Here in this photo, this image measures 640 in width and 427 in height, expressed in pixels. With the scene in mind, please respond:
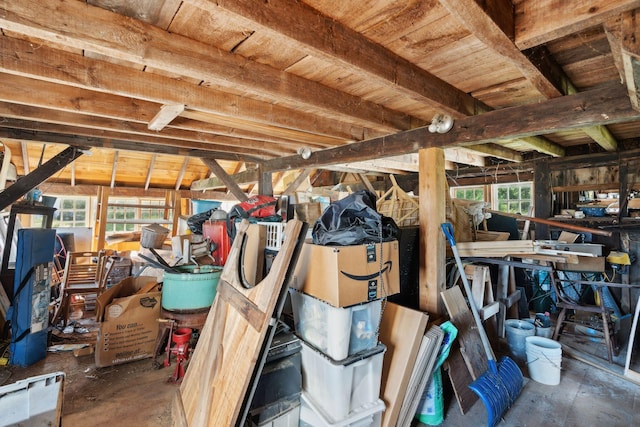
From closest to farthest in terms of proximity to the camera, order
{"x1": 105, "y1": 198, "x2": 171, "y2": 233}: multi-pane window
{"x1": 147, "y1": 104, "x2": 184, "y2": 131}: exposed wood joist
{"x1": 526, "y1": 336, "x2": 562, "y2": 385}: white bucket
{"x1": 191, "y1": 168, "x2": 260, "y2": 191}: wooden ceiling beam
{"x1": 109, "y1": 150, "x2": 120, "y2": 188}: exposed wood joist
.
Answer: {"x1": 147, "y1": 104, "x2": 184, "y2": 131}: exposed wood joist → {"x1": 526, "y1": 336, "x2": 562, "y2": 385}: white bucket → {"x1": 191, "y1": 168, "x2": 260, "y2": 191}: wooden ceiling beam → {"x1": 109, "y1": 150, "x2": 120, "y2": 188}: exposed wood joist → {"x1": 105, "y1": 198, "x2": 171, "y2": 233}: multi-pane window

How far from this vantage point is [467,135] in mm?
2303

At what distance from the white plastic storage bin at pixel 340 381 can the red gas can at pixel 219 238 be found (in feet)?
6.86

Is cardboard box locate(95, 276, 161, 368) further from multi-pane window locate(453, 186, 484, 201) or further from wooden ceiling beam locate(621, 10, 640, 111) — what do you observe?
multi-pane window locate(453, 186, 484, 201)

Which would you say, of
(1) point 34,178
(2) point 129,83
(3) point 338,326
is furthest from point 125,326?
(3) point 338,326

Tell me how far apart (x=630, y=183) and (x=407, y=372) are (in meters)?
3.48

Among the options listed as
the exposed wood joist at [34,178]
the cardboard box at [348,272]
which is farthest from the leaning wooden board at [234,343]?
the exposed wood joist at [34,178]

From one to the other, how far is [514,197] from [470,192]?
0.70 meters

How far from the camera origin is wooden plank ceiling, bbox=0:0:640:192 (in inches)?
48.0

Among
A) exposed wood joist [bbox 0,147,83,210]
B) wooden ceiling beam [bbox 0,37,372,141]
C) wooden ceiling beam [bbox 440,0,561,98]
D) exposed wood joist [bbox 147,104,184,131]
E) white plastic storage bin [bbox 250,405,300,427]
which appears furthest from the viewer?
exposed wood joist [bbox 0,147,83,210]

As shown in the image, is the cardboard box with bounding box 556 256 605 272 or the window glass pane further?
the window glass pane

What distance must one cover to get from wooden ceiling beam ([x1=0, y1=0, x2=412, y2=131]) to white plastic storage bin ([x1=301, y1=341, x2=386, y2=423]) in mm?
1538

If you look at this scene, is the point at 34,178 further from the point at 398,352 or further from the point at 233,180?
the point at 398,352

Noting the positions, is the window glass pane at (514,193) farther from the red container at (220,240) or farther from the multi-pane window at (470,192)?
the red container at (220,240)

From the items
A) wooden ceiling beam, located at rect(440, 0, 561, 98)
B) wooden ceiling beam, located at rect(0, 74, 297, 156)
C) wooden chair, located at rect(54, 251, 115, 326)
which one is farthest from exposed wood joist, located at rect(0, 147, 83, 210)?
wooden ceiling beam, located at rect(440, 0, 561, 98)
